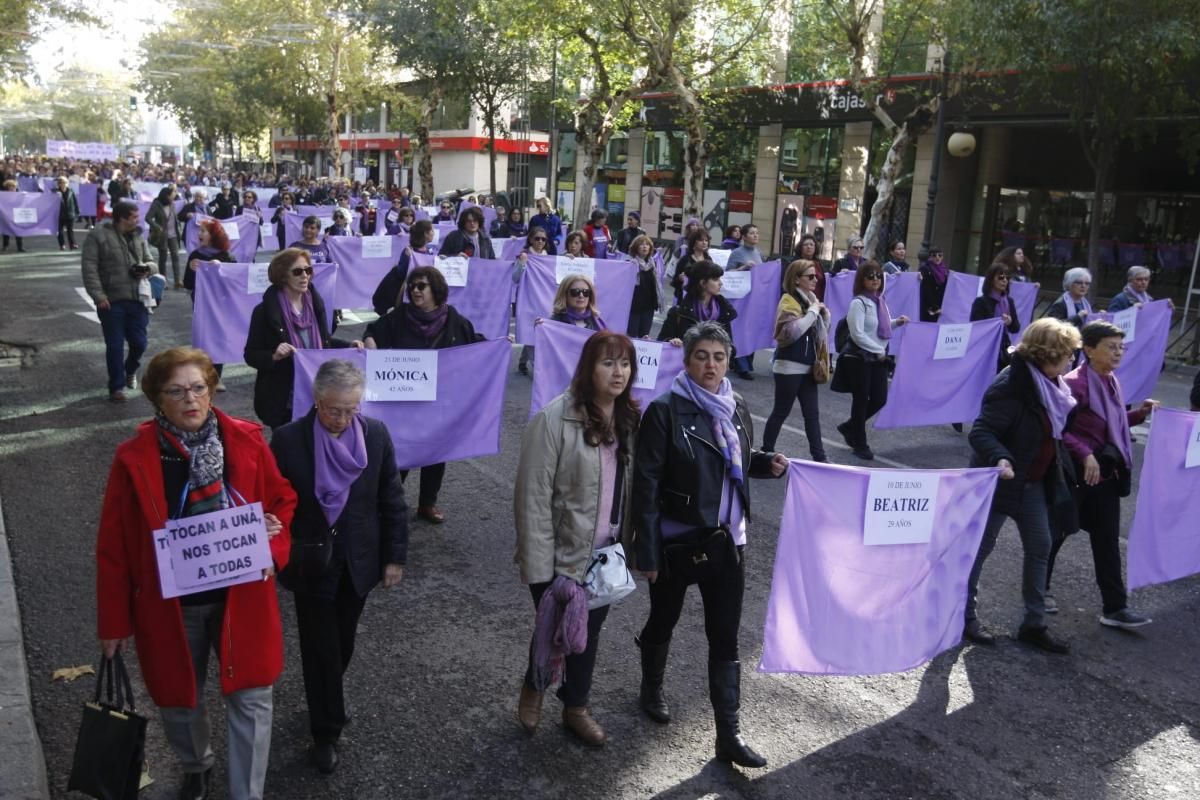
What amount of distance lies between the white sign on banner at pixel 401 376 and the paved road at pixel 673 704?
916 millimetres

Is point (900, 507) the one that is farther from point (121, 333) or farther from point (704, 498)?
point (121, 333)

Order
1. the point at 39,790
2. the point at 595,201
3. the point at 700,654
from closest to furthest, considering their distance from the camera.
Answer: the point at 39,790 → the point at 700,654 → the point at 595,201

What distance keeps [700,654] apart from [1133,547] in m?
2.49

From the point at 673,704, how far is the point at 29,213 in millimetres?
24111

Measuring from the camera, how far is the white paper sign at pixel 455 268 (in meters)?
12.7

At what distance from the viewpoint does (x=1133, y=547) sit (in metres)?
5.80

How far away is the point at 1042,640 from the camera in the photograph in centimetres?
560

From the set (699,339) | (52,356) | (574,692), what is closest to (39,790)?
(574,692)

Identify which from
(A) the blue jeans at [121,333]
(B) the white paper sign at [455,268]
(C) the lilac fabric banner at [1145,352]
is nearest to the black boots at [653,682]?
(A) the blue jeans at [121,333]

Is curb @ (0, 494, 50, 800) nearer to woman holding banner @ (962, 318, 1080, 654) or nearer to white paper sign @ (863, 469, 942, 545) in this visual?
white paper sign @ (863, 469, 942, 545)

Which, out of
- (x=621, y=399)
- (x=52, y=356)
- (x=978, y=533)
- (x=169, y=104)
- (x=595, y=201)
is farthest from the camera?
(x=169, y=104)

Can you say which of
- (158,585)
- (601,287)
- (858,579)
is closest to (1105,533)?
(858,579)

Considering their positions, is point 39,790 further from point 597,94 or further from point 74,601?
point 597,94

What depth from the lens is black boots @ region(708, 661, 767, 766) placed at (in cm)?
421
